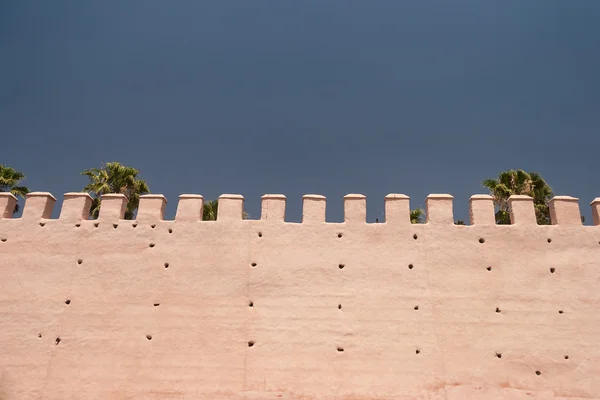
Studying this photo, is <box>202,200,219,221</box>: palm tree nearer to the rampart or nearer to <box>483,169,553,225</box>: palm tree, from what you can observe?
the rampart

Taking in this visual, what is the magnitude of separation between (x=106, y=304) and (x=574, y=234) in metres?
8.75

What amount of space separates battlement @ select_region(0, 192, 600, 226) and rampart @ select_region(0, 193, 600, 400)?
3 centimetres

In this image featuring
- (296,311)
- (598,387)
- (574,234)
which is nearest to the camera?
(598,387)

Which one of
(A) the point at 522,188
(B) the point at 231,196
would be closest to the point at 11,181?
(B) the point at 231,196

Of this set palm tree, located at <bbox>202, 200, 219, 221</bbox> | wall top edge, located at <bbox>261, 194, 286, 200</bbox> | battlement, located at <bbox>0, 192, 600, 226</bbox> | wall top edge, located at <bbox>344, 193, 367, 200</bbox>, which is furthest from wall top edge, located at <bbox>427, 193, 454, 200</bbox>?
palm tree, located at <bbox>202, 200, 219, 221</bbox>

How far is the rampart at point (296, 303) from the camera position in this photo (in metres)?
7.98

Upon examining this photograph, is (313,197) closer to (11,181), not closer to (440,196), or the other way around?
(440,196)

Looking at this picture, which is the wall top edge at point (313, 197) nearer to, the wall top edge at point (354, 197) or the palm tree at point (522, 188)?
the wall top edge at point (354, 197)

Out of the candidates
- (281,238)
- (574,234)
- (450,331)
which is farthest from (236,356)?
(574,234)

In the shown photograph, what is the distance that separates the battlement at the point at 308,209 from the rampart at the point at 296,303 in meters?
0.03

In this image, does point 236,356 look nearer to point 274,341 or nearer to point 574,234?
point 274,341

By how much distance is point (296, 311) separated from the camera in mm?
8445

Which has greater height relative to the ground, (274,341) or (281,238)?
(281,238)

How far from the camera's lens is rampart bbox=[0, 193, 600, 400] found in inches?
314
